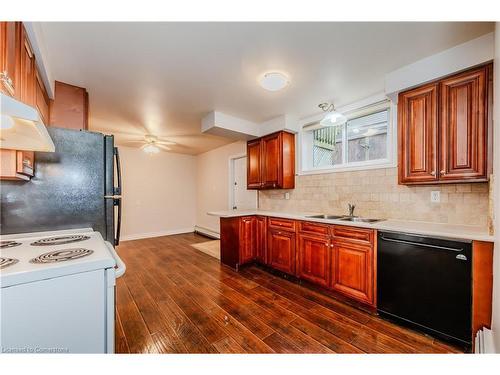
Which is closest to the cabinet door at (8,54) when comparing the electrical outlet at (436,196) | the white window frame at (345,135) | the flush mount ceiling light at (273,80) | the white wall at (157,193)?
the flush mount ceiling light at (273,80)

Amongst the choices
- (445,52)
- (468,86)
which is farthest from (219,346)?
(445,52)

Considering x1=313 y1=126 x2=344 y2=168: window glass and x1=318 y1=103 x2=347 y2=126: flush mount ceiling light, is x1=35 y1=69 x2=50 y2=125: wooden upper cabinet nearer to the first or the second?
x1=318 y1=103 x2=347 y2=126: flush mount ceiling light

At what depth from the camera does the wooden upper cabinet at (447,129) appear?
1645 millimetres

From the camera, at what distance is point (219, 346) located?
5.25 ft

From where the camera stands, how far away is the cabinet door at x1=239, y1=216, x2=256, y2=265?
3.18 metres

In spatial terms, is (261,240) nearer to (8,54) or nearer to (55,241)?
(55,241)

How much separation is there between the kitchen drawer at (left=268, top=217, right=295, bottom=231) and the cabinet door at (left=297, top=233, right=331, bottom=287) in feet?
0.57

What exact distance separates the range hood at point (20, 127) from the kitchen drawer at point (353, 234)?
8.03 feet

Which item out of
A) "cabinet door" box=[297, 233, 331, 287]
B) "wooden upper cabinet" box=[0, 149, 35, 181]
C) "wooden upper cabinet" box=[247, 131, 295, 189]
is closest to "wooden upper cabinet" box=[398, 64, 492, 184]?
"cabinet door" box=[297, 233, 331, 287]

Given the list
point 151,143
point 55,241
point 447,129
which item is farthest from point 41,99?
point 447,129

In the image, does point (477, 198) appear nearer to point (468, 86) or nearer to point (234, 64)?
point (468, 86)

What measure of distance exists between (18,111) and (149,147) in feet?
12.0

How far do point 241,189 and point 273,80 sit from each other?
2890mm
